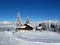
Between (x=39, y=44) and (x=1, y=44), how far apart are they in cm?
462

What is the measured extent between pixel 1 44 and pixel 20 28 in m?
40.4

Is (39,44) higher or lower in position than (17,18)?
lower

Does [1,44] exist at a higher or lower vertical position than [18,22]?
lower

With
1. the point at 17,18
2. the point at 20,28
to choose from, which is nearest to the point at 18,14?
the point at 17,18

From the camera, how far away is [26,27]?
5509 cm

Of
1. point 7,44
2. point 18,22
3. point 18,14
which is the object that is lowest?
point 7,44

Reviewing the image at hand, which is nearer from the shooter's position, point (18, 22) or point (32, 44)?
point (32, 44)

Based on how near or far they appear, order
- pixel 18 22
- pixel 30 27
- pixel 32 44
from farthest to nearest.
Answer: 1. pixel 18 22
2. pixel 30 27
3. pixel 32 44

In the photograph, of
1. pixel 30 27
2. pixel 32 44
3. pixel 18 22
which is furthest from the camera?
pixel 18 22

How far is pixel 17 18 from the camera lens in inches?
2645

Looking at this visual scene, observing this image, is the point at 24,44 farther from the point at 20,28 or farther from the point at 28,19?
the point at 28,19

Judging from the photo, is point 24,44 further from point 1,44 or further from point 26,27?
point 26,27

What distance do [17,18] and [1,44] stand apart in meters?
52.3

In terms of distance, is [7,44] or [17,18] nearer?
[7,44]
